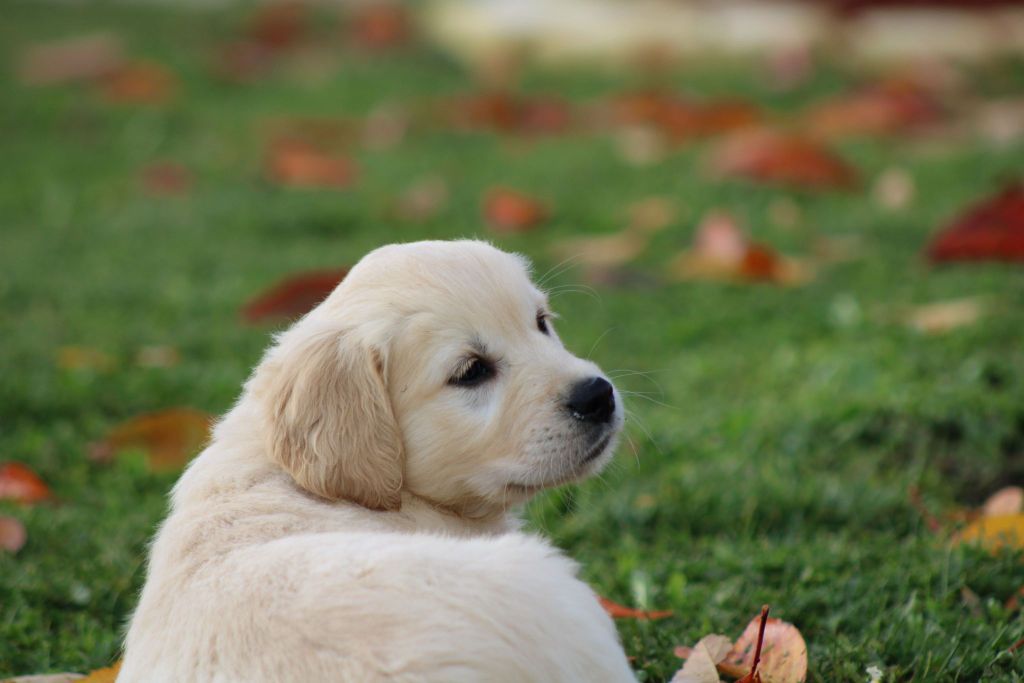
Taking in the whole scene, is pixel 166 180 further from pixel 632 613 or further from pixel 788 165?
pixel 632 613

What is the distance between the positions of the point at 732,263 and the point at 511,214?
157 cm

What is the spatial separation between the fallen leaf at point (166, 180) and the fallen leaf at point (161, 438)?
174 inches

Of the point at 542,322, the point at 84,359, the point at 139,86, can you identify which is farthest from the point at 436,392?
the point at 139,86

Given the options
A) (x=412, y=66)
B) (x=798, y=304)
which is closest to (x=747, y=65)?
(x=412, y=66)

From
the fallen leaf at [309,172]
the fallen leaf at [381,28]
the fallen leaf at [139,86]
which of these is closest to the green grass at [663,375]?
the fallen leaf at [309,172]

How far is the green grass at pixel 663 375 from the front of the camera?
3.54m

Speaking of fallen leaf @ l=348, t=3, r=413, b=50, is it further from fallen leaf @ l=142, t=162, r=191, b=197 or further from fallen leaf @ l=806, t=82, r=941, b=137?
fallen leaf @ l=806, t=82, r=941, b=137

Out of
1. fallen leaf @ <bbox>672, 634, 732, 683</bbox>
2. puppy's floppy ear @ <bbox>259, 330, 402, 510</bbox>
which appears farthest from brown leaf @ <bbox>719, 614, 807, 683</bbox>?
puppy's floppy ear @ <bbox>259, 330, 402, 510</bbox>

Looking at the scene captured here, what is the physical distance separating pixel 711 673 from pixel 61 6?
14087 millimetres

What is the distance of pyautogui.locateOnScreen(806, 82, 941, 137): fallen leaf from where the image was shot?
370 inches

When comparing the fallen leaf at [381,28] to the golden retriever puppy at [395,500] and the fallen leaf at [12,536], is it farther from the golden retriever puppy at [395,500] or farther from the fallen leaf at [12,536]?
the golden retriever puppy at [395,500]

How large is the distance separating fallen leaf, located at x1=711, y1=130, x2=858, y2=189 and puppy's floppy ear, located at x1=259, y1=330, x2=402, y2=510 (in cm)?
542

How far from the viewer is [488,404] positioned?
327cm

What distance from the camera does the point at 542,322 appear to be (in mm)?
3654
